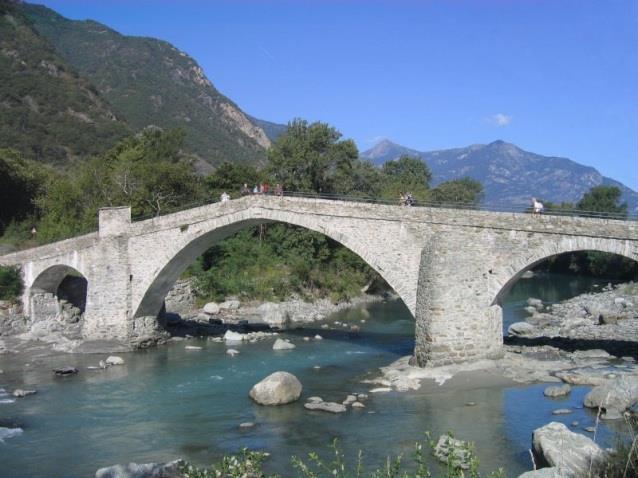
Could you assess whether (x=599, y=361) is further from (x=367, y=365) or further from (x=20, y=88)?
(x=20, y=88)

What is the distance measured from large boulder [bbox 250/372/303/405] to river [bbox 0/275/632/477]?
0.75 feet

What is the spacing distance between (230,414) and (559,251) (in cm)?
944

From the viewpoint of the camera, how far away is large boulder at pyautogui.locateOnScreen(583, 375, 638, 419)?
13188 mm

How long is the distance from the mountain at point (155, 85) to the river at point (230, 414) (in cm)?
5472

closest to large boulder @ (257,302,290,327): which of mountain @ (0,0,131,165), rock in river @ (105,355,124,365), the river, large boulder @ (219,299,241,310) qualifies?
large boulder @ (219,299,241,310)

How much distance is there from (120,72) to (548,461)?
92870 mm

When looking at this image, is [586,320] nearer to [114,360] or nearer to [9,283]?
[114,360]

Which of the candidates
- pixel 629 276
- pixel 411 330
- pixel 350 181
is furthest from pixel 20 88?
pixel 629 276

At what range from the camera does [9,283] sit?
26.5 metres

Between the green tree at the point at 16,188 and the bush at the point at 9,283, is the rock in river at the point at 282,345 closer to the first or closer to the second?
the bush at the point at 9,283

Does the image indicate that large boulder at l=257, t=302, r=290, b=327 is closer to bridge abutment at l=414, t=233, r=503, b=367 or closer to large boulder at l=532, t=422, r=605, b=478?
bridge abutment at l=414, t=233, r=503, b=367

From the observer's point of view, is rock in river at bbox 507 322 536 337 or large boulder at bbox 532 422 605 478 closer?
large boulder at bbox 532 422 605 478

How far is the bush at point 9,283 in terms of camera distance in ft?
86.6

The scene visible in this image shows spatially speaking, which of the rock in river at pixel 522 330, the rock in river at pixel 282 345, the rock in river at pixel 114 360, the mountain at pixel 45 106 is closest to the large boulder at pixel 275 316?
the rock in river at pixel 282 345
